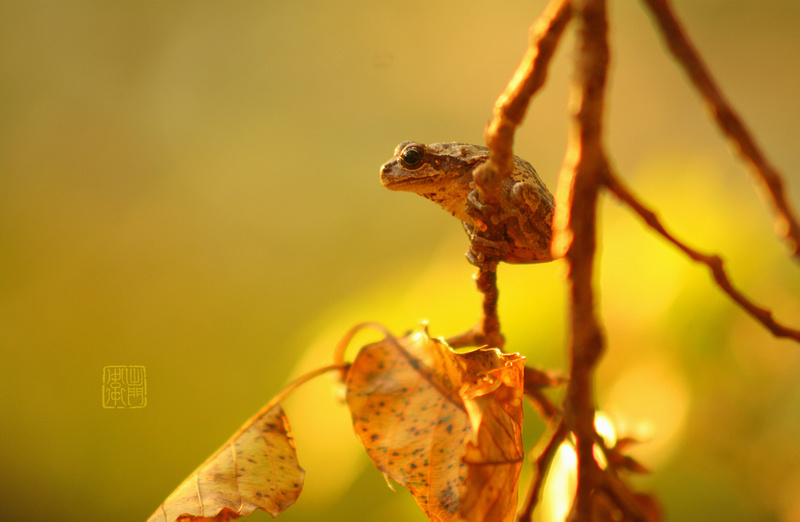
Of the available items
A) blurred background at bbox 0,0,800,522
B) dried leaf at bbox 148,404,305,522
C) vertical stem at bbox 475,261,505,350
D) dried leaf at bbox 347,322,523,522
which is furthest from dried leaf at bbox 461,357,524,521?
blurred background at bbox 0,0,800,522

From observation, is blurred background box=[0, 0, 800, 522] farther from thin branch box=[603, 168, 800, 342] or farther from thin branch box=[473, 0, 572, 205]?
thin branch box=[473, 0, 572, 205]

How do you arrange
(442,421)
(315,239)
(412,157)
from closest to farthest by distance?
(442,421), (412,157), (315,239)

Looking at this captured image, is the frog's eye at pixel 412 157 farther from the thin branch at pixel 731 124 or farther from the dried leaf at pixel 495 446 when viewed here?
the thin branch at pixel 731 124

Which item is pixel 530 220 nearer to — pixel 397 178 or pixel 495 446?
pixel 397 178

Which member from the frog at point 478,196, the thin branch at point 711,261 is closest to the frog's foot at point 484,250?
the frog at point 478,196

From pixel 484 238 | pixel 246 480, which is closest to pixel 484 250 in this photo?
pixel 484 238
